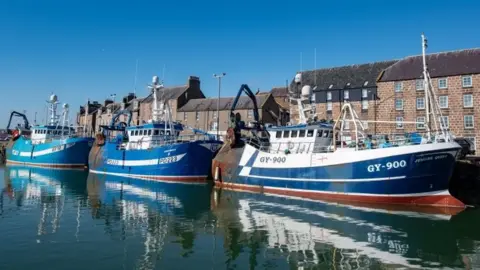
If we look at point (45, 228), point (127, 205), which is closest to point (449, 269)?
point (45, 228)

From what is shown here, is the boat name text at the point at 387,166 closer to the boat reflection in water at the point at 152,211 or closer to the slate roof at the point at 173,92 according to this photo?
the boat reflection in water at the point at 152,211

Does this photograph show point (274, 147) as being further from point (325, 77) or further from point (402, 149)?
point (325, 77)

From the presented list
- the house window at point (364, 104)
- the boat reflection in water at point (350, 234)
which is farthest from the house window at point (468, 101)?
the boat reflection in water at point (350, 234)

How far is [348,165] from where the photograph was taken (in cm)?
1741

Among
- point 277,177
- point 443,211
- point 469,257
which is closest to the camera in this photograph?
point 469,257

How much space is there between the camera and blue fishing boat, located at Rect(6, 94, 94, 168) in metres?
39.1

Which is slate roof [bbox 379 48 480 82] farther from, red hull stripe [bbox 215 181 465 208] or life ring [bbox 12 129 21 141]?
life ring [bbox 12 129 21 141]

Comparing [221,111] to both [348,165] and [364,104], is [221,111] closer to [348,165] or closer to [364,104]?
[364,104]

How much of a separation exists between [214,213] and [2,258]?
8.10m

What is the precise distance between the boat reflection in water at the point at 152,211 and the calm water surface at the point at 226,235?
1.5 inches

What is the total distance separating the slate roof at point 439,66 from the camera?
111 ft

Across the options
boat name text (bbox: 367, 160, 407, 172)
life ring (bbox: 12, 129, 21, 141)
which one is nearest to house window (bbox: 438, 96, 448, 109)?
boat name text (bbox: 367, 160, 407, 172)

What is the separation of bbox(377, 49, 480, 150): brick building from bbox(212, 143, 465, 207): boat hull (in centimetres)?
1847

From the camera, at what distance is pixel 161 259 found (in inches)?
362
